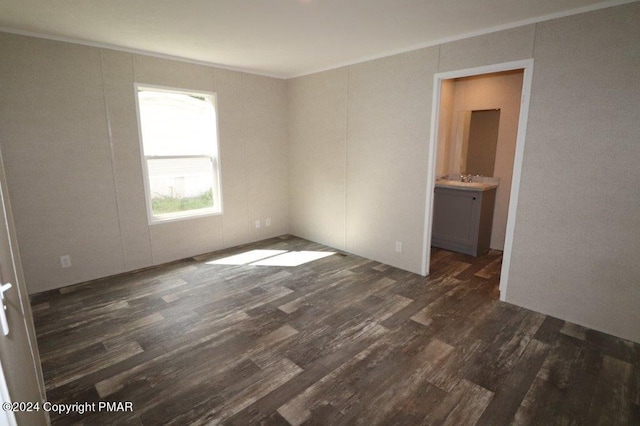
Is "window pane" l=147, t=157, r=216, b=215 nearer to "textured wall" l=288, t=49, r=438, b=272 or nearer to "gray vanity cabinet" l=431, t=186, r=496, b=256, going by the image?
"textured wall" l=288, t=49, r=438, b=272

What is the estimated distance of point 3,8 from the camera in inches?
98.0

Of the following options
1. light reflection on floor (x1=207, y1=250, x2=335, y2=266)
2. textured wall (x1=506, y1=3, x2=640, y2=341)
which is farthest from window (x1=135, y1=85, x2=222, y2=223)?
textured wall (x1=506, y1=3, x2=640, y2=341)

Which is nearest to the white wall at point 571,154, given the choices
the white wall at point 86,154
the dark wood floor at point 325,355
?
the dark wood floor at point 325,355

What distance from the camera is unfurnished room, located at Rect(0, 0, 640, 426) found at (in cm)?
207

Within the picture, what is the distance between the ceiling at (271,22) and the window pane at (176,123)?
571 millimetres

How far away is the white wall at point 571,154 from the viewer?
2.44 meters

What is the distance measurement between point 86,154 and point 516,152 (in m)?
4.43

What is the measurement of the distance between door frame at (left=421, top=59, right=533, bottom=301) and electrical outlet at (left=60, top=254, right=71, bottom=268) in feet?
13.2

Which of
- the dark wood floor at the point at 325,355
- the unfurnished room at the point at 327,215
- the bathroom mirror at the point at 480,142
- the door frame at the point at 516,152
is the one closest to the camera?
the dark wood floor at the point at 325,355

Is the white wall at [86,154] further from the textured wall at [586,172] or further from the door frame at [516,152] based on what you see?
the textured wall at [586,172]

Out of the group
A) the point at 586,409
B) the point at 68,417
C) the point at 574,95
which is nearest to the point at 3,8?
the point at 68,417

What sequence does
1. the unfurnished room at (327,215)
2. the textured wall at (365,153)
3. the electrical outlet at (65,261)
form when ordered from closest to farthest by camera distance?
the unfurnished room at (327,215)
the electrical outlet at (65,261)
the textured wall at (365,153)

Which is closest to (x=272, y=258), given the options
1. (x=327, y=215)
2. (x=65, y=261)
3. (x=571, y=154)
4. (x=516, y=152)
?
(x=327, y=215)

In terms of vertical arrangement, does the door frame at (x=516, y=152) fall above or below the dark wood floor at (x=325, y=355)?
above
